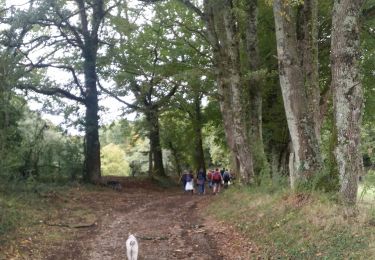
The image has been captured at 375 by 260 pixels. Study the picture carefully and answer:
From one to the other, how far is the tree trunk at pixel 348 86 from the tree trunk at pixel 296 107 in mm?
2270

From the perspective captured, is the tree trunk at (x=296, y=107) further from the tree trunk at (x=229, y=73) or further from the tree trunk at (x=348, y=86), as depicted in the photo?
the tree trunk at (x=229, y=73)

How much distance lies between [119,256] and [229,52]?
1016cm

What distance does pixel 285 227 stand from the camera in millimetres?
10016

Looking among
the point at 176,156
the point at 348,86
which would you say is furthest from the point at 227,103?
the point at 176,156

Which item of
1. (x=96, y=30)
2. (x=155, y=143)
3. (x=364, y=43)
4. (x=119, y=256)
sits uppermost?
(x=96, y=30)

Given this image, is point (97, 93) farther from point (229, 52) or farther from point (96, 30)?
point (229, 52)

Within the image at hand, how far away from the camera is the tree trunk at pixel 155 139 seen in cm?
2992

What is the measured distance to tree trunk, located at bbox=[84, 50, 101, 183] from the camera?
81.7 ft

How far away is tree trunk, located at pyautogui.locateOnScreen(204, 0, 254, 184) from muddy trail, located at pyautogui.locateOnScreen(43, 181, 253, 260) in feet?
8.65

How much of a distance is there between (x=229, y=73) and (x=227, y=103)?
6.03 feet

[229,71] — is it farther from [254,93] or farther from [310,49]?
[310,49]

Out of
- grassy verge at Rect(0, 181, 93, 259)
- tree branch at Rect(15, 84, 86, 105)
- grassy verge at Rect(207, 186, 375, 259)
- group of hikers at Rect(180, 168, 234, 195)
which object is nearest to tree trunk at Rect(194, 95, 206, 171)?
group of hikers at Rect(180, 168, 234, 195)

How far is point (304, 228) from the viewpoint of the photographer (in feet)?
30.5

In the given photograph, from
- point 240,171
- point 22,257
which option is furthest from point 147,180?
point 22,257
